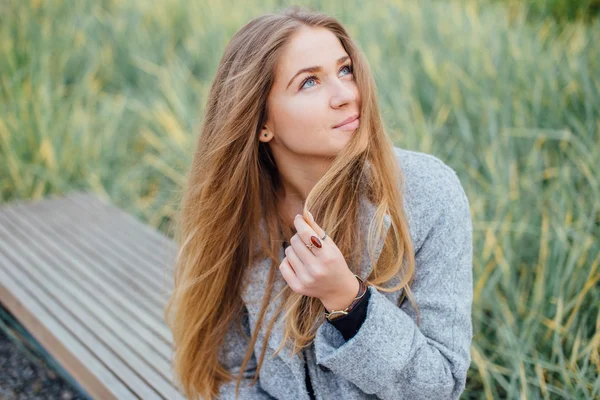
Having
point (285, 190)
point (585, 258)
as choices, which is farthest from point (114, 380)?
point (585, 258)

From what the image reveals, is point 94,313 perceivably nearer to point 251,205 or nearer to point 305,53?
point 251,205

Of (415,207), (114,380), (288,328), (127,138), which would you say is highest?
(415,207)

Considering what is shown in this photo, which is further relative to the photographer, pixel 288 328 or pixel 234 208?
pixel 234 208

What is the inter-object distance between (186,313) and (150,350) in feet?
1.75

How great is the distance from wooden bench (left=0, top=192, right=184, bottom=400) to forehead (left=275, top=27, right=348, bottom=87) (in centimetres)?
109

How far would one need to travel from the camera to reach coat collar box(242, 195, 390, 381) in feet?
4.85

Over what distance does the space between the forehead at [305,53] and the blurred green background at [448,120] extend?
1145 millimetres

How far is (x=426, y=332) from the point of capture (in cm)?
139

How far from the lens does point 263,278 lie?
5.28 ft

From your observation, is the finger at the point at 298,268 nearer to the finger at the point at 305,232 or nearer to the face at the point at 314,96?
the finger at the point at 305,232

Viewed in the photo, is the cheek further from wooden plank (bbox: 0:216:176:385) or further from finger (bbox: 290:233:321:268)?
wooden plank (bbox: 0:216:176:385)

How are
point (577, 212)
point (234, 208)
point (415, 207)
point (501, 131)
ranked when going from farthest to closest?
point (501, 131)
point (577, 212)
point (234, 208)
point (415, 207)

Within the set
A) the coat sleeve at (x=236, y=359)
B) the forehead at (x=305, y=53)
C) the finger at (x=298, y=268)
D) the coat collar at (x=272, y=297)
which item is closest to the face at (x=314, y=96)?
the forehead at (x=305, y=53)

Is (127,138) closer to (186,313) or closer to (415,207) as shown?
(186,313)
